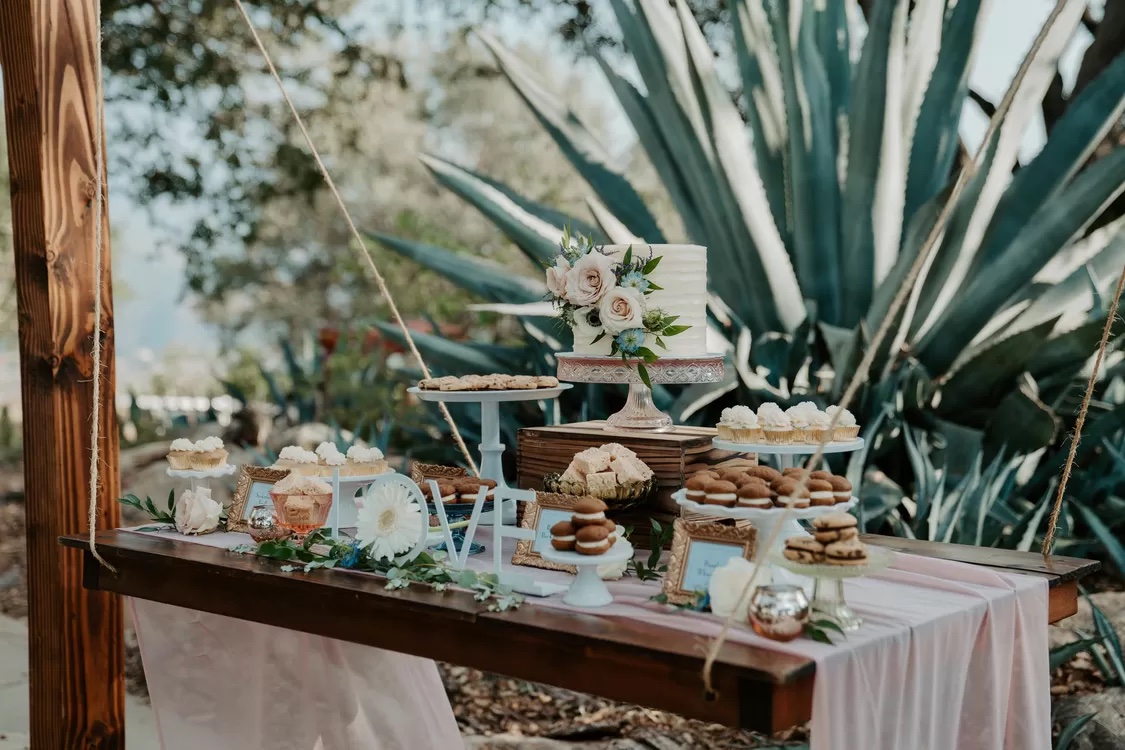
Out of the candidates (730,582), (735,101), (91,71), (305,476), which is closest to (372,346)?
(735,101)

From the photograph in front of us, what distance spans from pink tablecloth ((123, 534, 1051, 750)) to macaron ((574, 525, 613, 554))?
10cm

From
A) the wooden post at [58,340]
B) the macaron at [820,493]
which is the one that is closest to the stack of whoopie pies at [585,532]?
the macaron at [820,493]

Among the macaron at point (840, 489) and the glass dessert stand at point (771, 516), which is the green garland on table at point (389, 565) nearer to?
the glass dessert stand at point (771, 516)

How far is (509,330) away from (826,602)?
657 cm

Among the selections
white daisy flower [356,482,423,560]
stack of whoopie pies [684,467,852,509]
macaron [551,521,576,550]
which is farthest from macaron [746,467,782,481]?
white daisy flower [356,482,423,560]

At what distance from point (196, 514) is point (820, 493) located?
1318 mm

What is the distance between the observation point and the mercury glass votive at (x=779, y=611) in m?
1.55

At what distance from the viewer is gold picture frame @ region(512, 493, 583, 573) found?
198cm

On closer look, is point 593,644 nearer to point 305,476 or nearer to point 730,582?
point 730,582

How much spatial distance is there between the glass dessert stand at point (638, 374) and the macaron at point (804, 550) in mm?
662

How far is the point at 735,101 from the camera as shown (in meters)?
6.51

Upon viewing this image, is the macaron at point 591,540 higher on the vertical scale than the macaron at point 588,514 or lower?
lower

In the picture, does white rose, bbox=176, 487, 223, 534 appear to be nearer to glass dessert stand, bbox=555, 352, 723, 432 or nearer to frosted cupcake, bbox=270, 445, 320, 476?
frosted cupcake, bbox=270, 445, 320, 476

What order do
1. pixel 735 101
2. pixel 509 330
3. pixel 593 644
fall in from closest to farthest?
pixel 593 644 < pixel 735 101 < pixel 509 330
